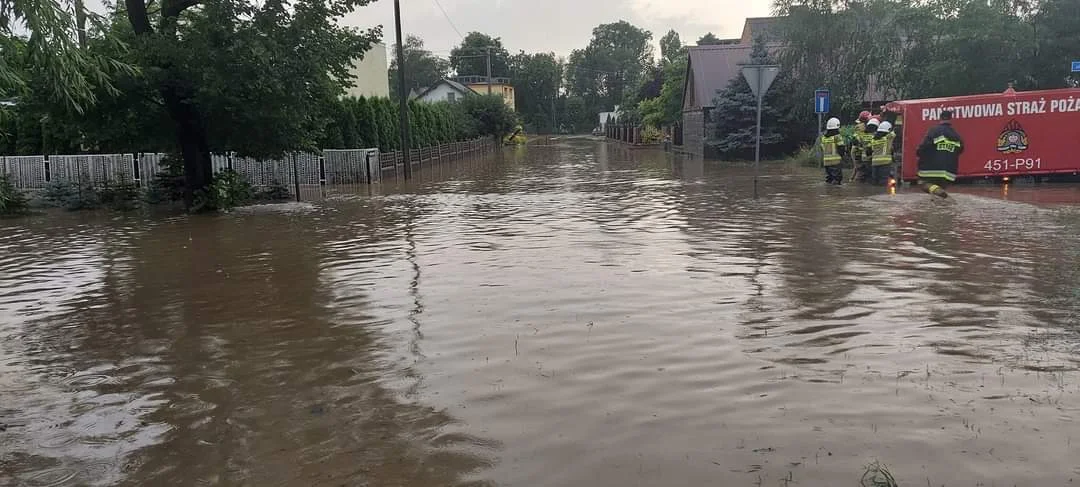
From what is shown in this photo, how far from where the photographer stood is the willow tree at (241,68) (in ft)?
53.6

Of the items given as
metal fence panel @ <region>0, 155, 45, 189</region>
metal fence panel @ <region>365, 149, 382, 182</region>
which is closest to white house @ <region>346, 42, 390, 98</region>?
metal fence panel @ <region>365, 149, 382, 182</region>

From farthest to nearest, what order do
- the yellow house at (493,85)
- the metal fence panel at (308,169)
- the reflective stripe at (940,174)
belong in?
the yellow house at (493,85) < the metal fence panel at (308,169) < the reflective stripe at (940,174)

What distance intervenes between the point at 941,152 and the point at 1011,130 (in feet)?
5.62

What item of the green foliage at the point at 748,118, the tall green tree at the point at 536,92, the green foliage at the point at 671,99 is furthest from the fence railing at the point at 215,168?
the tall green tree at the point at 536,92

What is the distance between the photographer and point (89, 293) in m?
9.21

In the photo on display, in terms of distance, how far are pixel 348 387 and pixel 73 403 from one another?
173cm

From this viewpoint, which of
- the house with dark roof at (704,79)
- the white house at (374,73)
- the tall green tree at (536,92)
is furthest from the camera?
the tall green tree at (536,92)

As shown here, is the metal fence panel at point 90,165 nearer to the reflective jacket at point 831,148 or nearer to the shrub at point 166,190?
the shrub at point 166,190

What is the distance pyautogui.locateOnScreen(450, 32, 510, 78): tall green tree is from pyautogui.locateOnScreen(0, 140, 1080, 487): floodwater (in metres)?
129

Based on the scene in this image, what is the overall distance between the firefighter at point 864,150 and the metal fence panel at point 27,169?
23.3 m

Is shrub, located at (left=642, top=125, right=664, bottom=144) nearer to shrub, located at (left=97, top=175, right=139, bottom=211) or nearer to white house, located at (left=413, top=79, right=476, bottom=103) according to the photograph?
white house, located at (left=413, top=79, right=476, bottom=103)

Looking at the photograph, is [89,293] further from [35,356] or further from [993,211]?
[993,211]

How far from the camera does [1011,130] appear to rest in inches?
763

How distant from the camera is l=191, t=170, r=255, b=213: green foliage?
18.3m
